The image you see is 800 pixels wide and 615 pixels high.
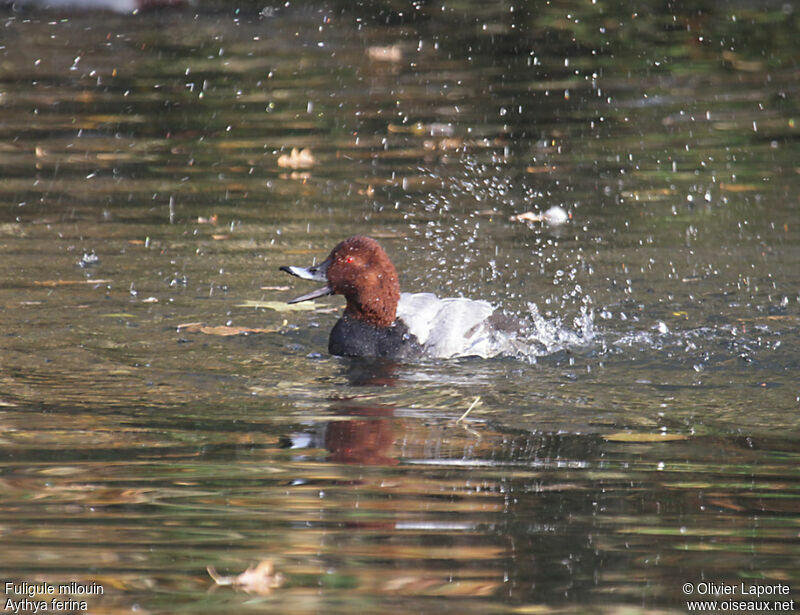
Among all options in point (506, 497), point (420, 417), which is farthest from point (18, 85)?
point (506, 497)

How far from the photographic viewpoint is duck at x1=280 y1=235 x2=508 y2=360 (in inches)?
263

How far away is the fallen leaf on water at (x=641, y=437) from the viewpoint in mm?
5004

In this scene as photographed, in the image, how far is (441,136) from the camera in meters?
11.3

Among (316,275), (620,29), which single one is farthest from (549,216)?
(620,29)

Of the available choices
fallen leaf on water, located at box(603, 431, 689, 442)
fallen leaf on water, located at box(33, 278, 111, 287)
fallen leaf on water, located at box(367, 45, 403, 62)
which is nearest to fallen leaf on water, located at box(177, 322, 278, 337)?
fallen leaf on water, located at box(33, 278, 111, 287)

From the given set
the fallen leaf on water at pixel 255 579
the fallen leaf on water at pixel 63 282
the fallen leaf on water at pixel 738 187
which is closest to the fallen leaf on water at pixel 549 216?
the fallen leaf on water at pixel 738 187

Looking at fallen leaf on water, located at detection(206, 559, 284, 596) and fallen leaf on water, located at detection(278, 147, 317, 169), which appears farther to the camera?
fallen leaf on water, located at detection(278, 147, 317, 169)

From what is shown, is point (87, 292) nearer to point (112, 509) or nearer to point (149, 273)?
point (149, 273)

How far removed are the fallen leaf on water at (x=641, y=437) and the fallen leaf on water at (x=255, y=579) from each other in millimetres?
1835

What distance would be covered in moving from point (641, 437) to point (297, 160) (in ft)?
20.5

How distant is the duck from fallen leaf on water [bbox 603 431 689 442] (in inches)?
64.7

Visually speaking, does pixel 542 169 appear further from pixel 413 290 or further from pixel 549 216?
pixel 413 290

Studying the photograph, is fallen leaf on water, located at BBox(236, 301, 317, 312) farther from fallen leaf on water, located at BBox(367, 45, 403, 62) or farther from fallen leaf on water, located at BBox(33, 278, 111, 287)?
fallen leaf on water, located at BBox(367, 45, 403, 62)

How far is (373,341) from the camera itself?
673 centimetres
